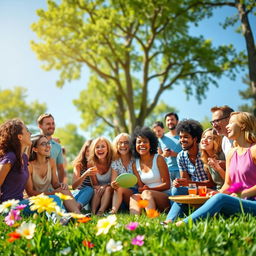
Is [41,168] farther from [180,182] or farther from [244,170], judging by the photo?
[244,170]

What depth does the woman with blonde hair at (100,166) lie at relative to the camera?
620 cm

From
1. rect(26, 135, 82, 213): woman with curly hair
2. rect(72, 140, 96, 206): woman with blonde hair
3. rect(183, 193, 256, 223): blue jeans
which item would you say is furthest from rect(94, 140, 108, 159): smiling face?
rect(183, 193, 256, 223): blue jeans

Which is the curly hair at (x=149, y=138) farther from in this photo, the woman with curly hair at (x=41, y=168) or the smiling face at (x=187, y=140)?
the woman with curly hair at (x=41, y=168)

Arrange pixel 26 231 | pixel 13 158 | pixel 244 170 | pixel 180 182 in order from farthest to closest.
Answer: pixel 180 182
pixel 13 158
pixel 244 170
pixel 26 231

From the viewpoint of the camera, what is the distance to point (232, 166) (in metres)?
4.04

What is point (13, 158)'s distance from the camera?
14.8ft

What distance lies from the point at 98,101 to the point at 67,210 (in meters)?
23.9

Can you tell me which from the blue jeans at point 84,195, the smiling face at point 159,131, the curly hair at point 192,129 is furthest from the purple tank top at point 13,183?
the smiling face at point 159,131

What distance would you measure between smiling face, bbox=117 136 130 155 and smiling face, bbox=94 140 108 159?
10.8 inches

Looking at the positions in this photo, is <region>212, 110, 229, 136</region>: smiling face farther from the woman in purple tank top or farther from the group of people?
the woman in purple tank top

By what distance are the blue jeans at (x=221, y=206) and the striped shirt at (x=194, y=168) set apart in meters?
1.89

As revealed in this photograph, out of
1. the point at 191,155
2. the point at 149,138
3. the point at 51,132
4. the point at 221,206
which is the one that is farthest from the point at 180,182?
the point at 51,132

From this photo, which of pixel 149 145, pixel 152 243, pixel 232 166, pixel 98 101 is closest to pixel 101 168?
pixel 149 145

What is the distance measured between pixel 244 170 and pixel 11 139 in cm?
323
